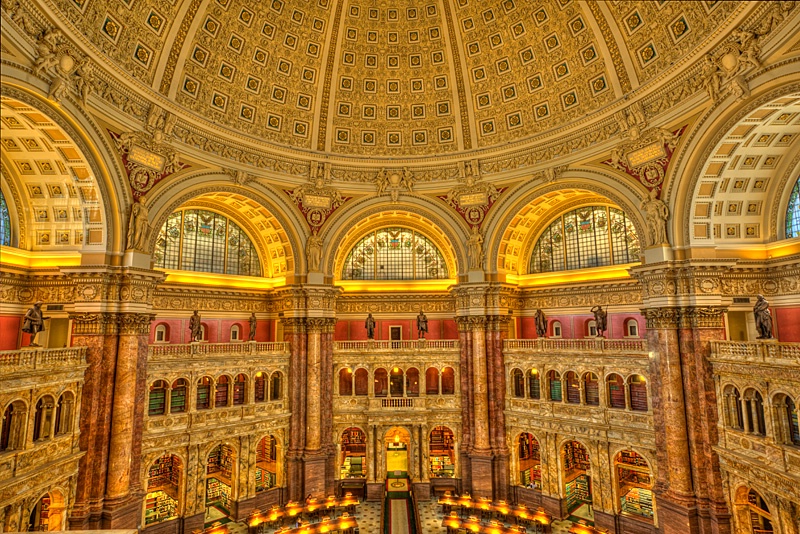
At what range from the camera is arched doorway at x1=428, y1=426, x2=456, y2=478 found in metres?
31.9

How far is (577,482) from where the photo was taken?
30.2 m

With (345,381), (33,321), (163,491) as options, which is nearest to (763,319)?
(345,381)

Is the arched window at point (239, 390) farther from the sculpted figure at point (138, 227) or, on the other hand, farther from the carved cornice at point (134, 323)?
the sculpted figure at point (138, 227)

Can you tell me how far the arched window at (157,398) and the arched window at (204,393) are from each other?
217 centimetres

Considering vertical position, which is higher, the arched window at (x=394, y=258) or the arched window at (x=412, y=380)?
the arched window at (x=394, y=258)

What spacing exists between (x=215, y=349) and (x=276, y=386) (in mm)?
5059

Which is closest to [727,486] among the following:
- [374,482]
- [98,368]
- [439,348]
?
[439,348]

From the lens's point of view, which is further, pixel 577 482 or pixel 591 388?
pixel 577 482

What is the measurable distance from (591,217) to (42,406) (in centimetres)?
3198

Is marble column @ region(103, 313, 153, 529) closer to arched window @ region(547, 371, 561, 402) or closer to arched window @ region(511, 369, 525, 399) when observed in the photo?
arched window @ region(511, 369, 525, 399)

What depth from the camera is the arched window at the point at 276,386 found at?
30.3 m

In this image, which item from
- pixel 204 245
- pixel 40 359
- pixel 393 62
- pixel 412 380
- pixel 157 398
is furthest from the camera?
pixel 412 380

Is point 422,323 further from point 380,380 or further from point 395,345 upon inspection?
point 380,380

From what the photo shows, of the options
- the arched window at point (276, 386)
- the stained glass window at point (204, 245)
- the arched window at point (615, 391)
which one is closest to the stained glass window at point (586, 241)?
the arched window at point (615, 391)
